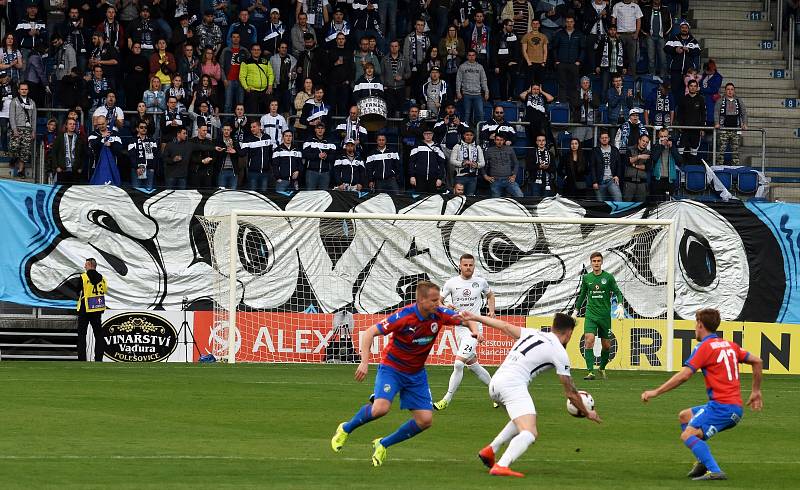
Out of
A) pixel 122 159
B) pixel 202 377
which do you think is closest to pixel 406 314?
pixel 202 377

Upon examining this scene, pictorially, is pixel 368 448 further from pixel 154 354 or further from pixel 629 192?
pixel 629 192

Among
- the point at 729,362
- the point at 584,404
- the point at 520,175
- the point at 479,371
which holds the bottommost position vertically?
the point at 479,371

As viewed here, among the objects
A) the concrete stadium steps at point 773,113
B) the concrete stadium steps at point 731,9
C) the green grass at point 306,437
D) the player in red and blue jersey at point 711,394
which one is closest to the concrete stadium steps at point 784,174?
the concrete stadium steps at point 773,113

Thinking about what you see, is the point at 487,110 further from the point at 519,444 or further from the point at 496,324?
the point at 519,444

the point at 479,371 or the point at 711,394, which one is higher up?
the point at 711,394

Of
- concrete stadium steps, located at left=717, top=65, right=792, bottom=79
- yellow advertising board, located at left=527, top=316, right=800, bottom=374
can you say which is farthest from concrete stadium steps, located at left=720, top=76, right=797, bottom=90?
yellow advertising board, located at left=527, top=316, right=800, bottom=374

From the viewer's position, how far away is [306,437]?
605 inches

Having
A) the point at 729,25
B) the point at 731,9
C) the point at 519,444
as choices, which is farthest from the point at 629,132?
the point at 519,444

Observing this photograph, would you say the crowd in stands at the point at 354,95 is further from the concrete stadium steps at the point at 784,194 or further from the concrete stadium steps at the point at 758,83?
the concrete stadium steps at the point at 758,83

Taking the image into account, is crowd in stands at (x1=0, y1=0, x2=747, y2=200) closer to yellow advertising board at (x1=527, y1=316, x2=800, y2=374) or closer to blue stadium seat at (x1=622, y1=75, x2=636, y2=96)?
blue stadium seat at (x1=622, y1=75, x2=636, y2=96)

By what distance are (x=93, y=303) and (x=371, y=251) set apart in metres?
6.02

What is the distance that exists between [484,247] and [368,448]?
1477cm

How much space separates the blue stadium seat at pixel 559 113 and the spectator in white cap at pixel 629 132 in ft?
5.17

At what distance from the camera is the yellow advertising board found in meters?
27.1
